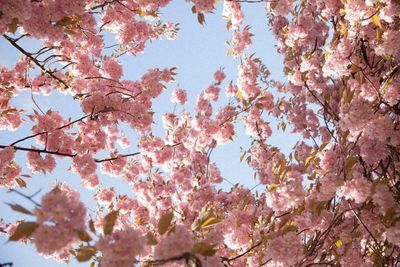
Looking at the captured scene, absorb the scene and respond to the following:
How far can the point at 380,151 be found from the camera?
323 cm

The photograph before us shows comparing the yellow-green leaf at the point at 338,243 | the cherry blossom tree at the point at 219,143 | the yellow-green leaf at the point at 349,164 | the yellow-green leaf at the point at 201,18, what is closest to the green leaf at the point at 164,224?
the cherry blossom tree at the point at 219,143

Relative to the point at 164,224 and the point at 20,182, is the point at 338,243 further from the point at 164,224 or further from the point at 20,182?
the point at 20,182

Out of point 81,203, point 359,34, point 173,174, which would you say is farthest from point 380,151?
point 173,174

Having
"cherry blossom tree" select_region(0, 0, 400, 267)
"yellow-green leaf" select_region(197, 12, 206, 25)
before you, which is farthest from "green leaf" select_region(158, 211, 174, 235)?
"yellow-green leaf" select_region(197, 12, 206, 25)

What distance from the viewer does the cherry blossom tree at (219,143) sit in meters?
2.00

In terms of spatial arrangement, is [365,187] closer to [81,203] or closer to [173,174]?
[81,203]

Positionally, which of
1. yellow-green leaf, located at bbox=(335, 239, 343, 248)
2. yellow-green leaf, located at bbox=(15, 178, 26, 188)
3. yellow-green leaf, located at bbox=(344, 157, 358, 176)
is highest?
yellow-green leaf, located at bbox=(15, 178, 26, 188)

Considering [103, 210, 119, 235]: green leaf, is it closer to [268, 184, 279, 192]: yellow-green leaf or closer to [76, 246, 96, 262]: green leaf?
[76, 246, 96, 262]: green leaf

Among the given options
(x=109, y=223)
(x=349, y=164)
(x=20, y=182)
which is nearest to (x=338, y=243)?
(x=349, y=164)

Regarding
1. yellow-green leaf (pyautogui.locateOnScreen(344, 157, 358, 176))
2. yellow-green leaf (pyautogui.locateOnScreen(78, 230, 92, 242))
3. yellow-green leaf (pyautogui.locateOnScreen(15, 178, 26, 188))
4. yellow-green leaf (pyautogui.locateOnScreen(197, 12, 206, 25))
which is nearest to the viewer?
yellow-green leaf (pyautogui.locateOnScreen(78, 230, 92, 242))

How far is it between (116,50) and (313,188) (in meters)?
3.80

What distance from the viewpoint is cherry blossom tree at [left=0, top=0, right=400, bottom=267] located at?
200cm

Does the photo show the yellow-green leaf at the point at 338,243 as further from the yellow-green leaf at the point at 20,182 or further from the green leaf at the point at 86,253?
the yellow-green leaf at the point at 20,182

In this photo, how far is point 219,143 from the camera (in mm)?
6172
